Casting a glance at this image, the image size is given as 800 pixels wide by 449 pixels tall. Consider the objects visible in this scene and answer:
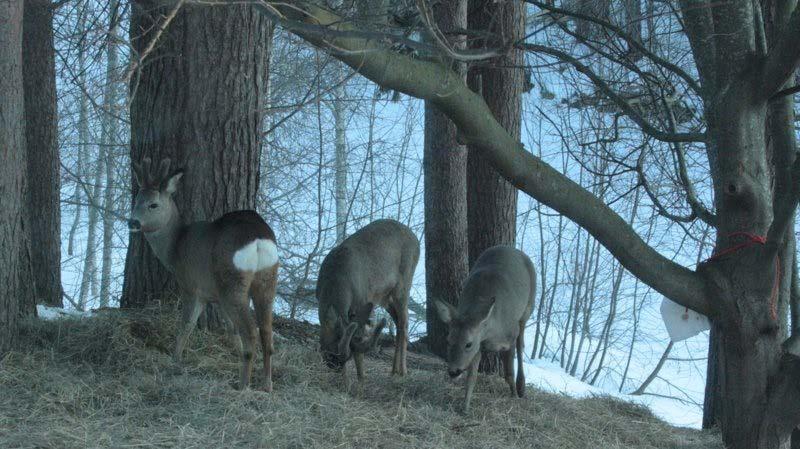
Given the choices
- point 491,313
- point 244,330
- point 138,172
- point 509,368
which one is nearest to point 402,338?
point 509,368

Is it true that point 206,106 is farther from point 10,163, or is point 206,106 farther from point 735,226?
point 735,226

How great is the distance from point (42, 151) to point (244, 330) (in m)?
5.07

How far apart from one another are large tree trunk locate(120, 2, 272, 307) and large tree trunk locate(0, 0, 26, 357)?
1253 mm

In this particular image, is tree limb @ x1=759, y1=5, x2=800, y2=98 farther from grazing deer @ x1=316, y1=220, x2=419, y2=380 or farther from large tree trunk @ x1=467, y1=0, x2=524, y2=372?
large tree trunk @ x1=467, y1=0, x2=524, y2=372

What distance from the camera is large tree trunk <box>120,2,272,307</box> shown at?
785 centimetres

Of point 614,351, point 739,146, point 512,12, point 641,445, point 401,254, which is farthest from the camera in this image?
point 614,351

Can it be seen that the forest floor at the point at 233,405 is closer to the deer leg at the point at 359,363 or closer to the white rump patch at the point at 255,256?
the deer leg at the point at 359,363

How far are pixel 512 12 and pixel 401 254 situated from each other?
3.12 metres

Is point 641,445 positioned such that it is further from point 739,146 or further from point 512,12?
point 512,12

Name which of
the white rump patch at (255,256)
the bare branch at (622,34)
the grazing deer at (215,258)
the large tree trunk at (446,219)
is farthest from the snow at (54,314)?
the bare branch at (622,34)

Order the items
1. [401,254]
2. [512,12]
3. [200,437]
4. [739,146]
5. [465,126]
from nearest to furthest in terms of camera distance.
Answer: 1. [200,437]
2. [465,126]
3. [739,146]
4. [401,254]
5. [512,12]

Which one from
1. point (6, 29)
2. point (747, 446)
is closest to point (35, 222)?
point (6, 29)

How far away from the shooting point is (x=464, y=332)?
24.3ft

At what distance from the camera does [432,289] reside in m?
10.4
